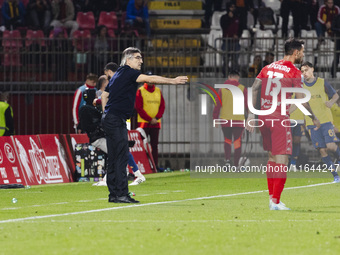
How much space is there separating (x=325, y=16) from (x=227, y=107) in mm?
7227

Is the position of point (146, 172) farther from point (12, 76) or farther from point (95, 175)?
point (12, 76)

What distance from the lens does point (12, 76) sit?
957 inches

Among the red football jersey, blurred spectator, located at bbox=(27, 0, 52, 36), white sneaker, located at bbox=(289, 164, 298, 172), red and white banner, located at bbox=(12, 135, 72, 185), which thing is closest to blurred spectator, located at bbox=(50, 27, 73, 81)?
blurred spectator, located at bbox=(27, 0, 52, 36)

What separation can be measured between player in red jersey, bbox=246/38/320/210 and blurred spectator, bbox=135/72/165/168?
9587 millimetres

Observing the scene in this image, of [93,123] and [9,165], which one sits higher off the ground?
[93,123]

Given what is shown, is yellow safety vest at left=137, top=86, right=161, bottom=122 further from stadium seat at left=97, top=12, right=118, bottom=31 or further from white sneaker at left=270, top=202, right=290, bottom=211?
white sneaker at left=270, top=202, right=290, bottom=211

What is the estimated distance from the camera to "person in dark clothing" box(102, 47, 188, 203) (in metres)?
13.0

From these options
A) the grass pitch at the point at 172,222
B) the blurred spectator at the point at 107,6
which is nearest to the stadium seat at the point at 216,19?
the blurred spectator at the point at 107,6

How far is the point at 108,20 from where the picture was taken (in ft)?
94.1

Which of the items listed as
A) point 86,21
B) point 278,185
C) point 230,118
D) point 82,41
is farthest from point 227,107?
point 278,185

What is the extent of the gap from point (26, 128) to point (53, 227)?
45.4ft

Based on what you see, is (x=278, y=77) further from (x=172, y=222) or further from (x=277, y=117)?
(x=172, y=222)

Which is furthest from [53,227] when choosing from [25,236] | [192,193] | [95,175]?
[95,175]

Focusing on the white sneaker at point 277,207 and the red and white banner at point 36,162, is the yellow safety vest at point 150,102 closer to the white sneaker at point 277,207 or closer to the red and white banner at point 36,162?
the red and white banner at point 36,162
